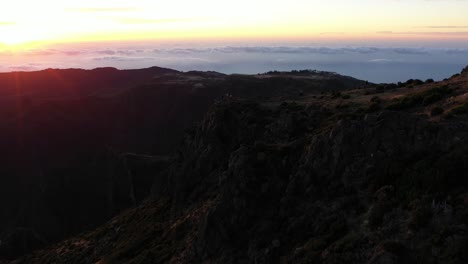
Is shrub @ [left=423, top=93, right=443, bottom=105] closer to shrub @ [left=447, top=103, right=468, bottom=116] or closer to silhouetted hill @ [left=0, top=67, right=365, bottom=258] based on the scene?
shrub @ [left=447, top=103, right=468, bottom=116]

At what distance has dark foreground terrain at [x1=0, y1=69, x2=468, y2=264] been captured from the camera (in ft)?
56.1

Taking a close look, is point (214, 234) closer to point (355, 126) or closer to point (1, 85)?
point (355, 126)

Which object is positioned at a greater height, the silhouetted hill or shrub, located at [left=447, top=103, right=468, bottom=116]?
shrub, located at [left=447, top=103, right=468, bottom=116]

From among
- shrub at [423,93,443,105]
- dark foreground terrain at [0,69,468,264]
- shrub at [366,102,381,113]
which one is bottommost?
dark foreground terrain at [0,69,468,264]

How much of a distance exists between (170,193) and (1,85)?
153580 millimetres

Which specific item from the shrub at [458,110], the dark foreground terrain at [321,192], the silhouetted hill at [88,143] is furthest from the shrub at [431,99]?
the silhouetted hill at [88,143]

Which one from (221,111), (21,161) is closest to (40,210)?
(21,161)

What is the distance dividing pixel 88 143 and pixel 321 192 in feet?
349

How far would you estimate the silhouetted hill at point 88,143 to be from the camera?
93562 mm

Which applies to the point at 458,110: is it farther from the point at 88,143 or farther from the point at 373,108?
the point at 88,143

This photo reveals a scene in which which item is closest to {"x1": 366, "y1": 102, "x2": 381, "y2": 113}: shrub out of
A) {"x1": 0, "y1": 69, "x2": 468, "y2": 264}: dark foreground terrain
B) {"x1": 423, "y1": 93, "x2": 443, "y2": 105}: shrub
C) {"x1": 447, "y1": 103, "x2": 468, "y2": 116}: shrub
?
{"x1": 0, "y1": 69, "x2": 468, "y2": 264}: dark foreground terrain

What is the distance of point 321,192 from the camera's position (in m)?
23.2

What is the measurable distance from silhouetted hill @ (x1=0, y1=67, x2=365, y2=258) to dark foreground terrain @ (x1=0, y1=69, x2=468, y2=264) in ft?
98.7

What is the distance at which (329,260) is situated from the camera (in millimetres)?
17609
